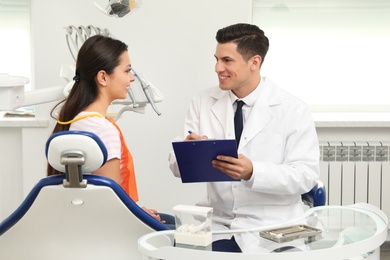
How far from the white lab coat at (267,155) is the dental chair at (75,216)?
1.66 feet

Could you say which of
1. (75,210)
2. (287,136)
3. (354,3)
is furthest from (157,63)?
(75,210)

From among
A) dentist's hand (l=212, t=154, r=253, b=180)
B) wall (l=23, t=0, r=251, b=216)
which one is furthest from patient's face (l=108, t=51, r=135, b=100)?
wall (l=23, t=0, r=251, b=216)

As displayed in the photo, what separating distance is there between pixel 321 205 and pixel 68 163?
104cm

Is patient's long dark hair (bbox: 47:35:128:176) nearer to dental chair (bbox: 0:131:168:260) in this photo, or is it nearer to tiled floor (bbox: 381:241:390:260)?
dental chair (bbox: 0:131:168:260)

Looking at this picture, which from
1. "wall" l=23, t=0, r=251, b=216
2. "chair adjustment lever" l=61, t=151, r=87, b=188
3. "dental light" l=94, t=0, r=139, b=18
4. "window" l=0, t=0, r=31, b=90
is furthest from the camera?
"window" l=0, t=0, r=31, b=90

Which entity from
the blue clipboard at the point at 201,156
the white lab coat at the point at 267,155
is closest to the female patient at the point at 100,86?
the blue clipboard at the point at 201,156

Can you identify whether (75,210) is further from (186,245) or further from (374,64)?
(374,64)

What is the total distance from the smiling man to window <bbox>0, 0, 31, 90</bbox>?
180 cm

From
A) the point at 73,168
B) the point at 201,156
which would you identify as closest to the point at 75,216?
the point at 73,168

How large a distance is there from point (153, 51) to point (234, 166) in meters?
1.77

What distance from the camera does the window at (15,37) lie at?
399 centimetres

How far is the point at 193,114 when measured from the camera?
8.42ft

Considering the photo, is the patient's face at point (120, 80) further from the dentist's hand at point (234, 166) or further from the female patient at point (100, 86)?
the dentist's hand at point (234, 166)

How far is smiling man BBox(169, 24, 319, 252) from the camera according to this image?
232 centimetres
